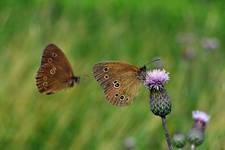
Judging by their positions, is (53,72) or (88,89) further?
(88,89)

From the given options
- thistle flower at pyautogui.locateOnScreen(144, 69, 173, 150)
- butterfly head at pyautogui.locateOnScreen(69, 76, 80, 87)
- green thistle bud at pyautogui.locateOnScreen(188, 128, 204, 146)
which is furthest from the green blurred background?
thistle flower at pyautogui.locateOnScreen(144, 69, 173, 150)

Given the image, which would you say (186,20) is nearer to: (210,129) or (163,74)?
(210,129)

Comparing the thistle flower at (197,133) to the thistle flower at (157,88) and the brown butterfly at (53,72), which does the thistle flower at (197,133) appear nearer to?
the thistle flower at (157,88)

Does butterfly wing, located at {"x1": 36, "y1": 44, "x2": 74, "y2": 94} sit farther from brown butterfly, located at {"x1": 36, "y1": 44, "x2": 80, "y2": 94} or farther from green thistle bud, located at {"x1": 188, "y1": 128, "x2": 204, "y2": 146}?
green thistle bud, located at {"x1": 188, "y1": 128, "x2": 204, "y2": 146}

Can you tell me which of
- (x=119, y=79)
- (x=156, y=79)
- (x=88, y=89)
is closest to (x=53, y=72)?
→ (x=119, y=79)

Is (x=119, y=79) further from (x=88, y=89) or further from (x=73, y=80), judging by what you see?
(x=88, y=89)

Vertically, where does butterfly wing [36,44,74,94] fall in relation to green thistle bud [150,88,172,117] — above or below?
above
